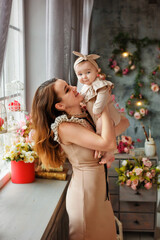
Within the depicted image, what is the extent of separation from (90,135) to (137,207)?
1.94 m

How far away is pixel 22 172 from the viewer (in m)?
2.06

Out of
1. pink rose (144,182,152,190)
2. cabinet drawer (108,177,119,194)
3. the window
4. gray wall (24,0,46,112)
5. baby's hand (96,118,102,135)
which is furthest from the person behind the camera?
cabinet drawer (108,177,119,194)

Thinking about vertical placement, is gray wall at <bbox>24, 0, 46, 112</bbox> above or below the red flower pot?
above

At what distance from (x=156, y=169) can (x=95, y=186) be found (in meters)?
1.49

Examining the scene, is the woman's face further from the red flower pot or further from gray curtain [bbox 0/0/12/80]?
the red flower pot

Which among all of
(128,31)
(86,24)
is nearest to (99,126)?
(86,24)

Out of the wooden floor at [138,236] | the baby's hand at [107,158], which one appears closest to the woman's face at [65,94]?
the baby's hand at [107,158]

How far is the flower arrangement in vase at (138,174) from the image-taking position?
2.96m

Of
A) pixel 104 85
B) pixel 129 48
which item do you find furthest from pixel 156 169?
pixel 129 48

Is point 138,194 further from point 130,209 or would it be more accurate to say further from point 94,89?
point 94,89

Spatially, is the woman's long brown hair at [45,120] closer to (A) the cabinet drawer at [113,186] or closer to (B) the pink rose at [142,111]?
(A) the cabinet drawer at [113,186]

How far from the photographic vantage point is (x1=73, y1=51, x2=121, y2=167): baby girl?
1.56 meters

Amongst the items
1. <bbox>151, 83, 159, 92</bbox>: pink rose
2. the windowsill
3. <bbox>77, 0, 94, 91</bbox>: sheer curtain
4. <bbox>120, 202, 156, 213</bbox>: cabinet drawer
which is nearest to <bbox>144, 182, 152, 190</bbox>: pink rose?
<bbox>120, 202, 156, 213</bbox>: cabinet drawer

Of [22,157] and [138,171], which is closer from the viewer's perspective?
[22,157]
